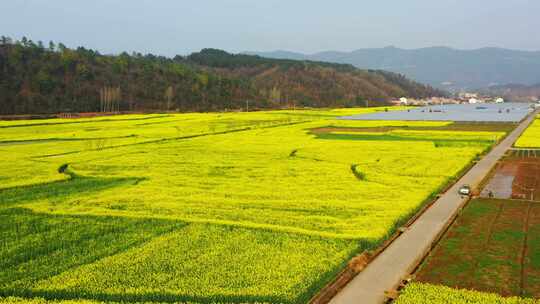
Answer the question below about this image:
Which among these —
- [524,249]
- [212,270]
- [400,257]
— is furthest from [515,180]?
[212,270]

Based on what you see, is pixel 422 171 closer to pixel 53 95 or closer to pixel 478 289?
pixel 478 289

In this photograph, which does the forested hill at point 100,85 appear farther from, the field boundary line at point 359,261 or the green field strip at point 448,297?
the green field strip at point 448,297

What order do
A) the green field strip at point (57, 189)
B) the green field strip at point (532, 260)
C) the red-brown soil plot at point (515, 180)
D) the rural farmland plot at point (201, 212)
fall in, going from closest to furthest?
the green field strip at point (532, 260)
the rural farmland plot at point (201, 212)
the green field strip at point (57, 189)
the red-brown soil plot at point (515, 180)

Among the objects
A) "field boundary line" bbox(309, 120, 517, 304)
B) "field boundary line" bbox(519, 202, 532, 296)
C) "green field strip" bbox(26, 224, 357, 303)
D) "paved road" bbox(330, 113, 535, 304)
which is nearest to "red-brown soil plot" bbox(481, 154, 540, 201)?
"field boundary line" bbox(519, 202, 532, 296)

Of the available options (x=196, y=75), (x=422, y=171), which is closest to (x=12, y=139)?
(x=422, y=171)

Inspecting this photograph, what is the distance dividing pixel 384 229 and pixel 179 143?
4275 cm

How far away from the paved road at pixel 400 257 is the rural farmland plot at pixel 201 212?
1.13 metres

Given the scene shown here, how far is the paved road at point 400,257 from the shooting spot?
59.3 ft

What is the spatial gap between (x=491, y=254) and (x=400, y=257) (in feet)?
13.0

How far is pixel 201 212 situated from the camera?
2941 centimetres

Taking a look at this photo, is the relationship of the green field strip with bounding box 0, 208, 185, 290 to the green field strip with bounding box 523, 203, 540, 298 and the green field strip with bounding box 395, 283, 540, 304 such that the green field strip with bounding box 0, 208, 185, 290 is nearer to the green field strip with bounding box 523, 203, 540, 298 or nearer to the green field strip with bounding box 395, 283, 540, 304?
the green field strip with bounding box 395, 283, 540, 304

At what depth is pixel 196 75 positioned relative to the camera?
161250 mm

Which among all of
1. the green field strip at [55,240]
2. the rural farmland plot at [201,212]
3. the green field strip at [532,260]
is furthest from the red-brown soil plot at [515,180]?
the green field strip at [55,240]

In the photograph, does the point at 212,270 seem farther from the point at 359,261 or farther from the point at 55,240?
the point at 55,240
